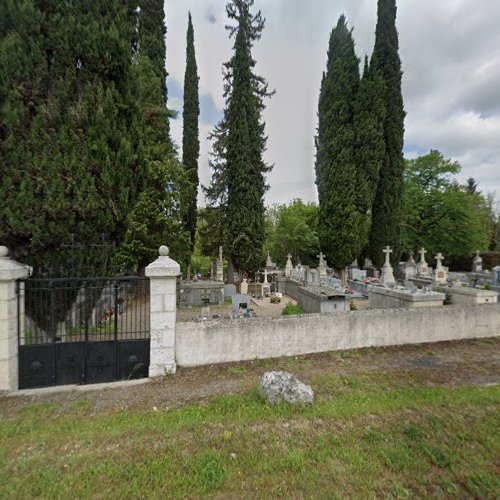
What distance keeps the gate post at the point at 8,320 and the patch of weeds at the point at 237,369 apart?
4.04 meters

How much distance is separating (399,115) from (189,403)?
901 inches

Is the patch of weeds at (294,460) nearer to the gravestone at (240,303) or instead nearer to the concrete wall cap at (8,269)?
the concrete wall cap at (8,269)

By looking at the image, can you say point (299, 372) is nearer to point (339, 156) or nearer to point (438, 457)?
point (438, 457)

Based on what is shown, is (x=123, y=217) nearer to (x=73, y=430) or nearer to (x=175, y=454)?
(x=73, y=430)

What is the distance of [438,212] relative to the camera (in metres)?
24.6

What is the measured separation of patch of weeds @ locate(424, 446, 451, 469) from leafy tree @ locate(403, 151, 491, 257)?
24530 mm

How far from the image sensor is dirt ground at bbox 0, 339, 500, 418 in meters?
4.49

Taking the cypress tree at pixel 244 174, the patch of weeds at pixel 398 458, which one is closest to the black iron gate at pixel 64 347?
the patch of weeds at pixel 398 458

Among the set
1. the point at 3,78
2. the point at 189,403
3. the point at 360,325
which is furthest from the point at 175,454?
the point at 3,78

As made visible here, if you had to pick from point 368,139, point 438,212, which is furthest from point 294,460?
point 438,212

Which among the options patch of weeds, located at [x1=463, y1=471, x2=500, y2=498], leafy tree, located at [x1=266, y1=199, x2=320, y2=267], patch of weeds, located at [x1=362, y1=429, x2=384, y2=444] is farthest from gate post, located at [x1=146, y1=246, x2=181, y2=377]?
leafy tree, located at [x1=266, y1=199, x2=320, y2=267]

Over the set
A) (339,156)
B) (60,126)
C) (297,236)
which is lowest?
(297,236)

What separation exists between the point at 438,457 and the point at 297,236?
2385 cm

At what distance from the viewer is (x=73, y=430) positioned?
364 centimetres
